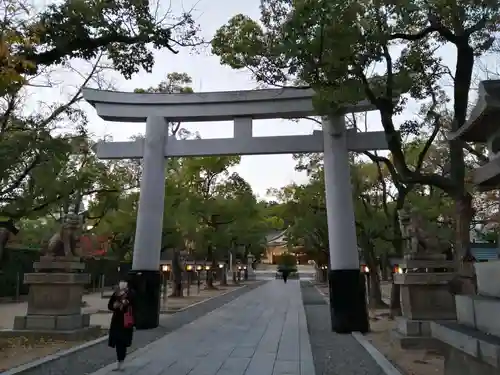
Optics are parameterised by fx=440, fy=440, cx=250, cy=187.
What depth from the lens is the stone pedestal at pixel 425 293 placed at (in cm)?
977

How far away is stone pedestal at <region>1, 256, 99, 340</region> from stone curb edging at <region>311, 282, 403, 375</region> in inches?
258

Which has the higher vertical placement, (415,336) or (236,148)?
(236,148)

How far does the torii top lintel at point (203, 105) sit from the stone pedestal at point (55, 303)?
441 cm

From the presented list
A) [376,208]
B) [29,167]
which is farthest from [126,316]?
[376,208]

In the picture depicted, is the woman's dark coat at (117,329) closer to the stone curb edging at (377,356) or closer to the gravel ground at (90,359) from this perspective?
the gravel ground at (90,359)

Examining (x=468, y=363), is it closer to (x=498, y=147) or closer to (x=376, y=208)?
(x=498, y=147)

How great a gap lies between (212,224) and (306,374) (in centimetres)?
2132

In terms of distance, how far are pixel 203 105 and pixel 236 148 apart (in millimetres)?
1610

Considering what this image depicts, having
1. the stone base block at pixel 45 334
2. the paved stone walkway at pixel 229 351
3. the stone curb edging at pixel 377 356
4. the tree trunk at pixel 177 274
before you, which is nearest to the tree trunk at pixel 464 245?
the stone curb edging at pixel 377 356

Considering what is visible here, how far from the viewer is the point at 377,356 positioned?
8273 mm

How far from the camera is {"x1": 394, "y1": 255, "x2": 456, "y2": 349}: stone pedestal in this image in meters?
9.77

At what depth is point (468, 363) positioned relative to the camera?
4383 millimetres

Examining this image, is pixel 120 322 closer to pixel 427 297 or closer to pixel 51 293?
pixel 51 293

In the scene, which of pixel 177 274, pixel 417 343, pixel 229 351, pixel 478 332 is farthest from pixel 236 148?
pixel 177 274
